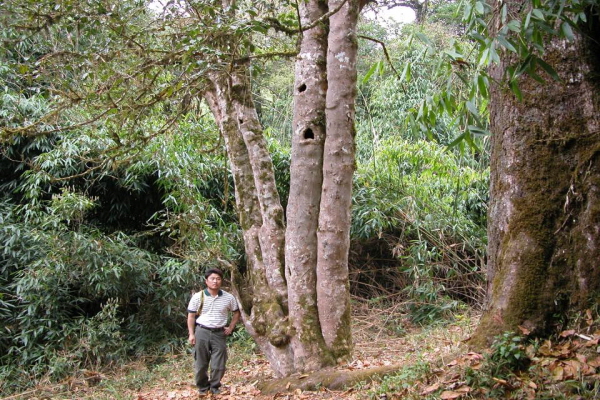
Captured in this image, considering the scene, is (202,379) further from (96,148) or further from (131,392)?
(96,148)

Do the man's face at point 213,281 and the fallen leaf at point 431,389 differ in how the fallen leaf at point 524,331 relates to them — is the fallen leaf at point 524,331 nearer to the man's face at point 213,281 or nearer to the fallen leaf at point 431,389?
the fallen leaf at point 431,389

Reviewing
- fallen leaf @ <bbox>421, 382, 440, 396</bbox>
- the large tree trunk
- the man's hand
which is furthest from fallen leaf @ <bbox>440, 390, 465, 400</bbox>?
the man's hand

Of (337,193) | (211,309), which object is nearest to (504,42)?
(337,193)

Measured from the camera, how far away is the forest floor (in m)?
3.18

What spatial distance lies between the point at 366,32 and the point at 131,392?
38.3ft

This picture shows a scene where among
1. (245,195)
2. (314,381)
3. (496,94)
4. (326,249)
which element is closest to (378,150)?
(245,195)

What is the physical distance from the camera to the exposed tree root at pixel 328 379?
484cm

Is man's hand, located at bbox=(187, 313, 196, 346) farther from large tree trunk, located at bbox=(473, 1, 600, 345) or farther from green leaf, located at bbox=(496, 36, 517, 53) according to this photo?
green leaf, located at bbox=(496, 36, 517, 53)

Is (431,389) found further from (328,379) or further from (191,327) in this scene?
(191,327)

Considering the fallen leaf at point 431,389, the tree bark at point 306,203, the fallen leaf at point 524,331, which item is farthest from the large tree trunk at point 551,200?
the tree bark at point 306,203

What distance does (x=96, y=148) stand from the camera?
9328mm

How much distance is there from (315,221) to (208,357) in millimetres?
2123

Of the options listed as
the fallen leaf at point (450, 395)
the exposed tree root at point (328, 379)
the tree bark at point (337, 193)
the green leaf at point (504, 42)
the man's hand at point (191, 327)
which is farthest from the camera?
the man's hand at point (191, 327)

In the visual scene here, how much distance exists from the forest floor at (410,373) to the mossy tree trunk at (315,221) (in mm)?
474
